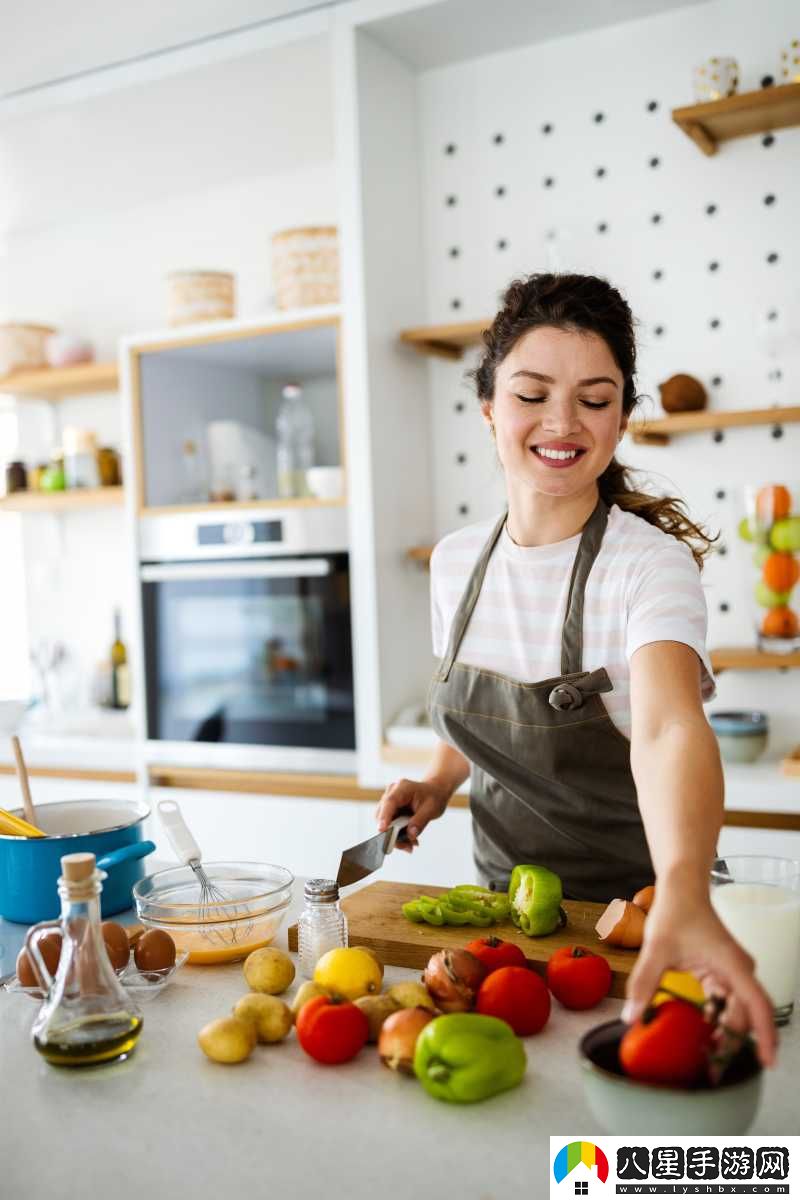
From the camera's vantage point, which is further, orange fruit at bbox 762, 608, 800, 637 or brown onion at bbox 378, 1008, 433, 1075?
orange fruit at bbox 762, 608, 800, 637

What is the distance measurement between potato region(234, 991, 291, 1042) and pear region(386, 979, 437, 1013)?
0.35 feet

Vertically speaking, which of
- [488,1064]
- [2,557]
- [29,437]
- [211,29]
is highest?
[211,29]

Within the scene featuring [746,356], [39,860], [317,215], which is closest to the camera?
[39,860]

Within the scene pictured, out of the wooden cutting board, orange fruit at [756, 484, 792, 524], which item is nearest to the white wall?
orange fruit at [756, 484, 792, 524]

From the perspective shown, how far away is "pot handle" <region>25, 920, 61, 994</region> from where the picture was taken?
1.08 meters

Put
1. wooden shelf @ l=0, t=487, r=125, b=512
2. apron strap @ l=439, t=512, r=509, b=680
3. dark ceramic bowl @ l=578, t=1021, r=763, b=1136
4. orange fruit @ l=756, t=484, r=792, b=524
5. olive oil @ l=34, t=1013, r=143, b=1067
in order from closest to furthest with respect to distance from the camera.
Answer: dark ceramic bowl @ l=578, t=1021, r=763, b=1136 < olive oil @ l=34, t=1013, r=143, b=1067 < apron strap @ l=439, t=512, r=509, b=680 < orange fruit @ l=756, t=484, r=792, b=524 < wooden shelf @ l=0, t=487, r=125, b=512

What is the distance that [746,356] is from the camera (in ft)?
9.04

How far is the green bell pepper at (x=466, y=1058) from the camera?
0.95 metres

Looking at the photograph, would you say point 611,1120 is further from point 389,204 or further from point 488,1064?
point 389,204

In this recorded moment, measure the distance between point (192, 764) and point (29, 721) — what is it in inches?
34.6

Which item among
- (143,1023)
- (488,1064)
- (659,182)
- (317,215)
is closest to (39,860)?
(143,1023)

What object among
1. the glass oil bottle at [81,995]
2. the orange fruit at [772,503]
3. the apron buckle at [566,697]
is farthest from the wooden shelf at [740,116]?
the glass oil bottle at [81,995]

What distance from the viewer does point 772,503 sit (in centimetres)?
255

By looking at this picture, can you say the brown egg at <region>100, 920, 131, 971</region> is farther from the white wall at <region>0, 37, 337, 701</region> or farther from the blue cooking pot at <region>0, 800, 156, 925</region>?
the white wall at <region>0, 37, 337, 701</region>
